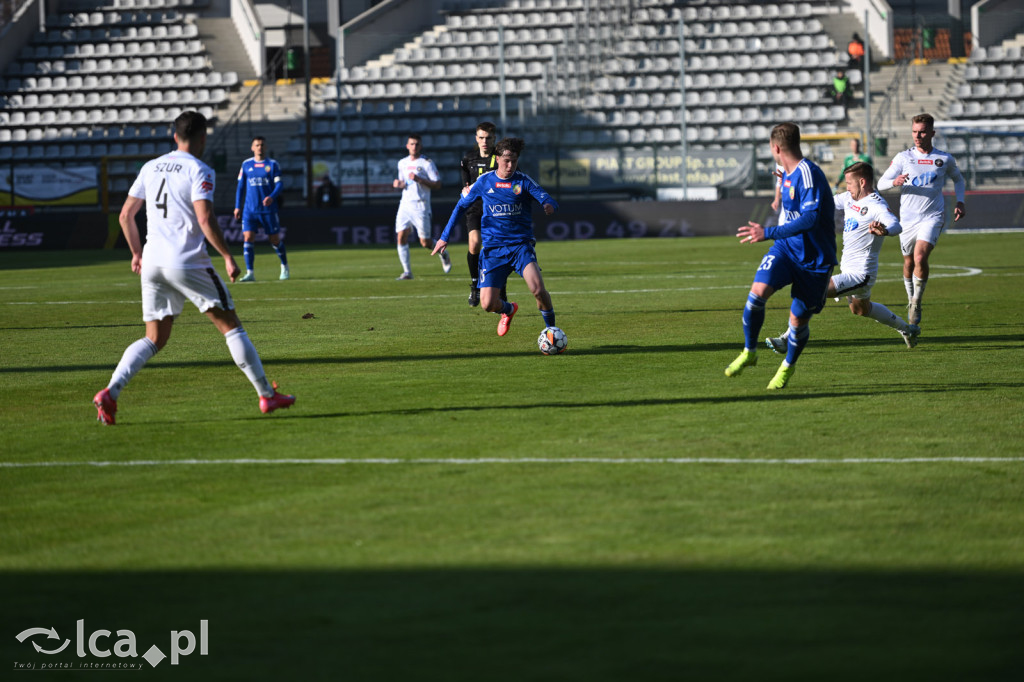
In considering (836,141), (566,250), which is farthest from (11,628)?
(836,141)

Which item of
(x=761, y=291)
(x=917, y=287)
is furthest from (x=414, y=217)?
(x=761, y=291)

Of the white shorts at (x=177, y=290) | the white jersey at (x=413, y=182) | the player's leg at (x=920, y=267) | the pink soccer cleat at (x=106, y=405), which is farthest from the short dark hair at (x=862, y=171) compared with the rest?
the white jersey at (x=413, y=182)

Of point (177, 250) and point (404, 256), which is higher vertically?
point (177, 250)

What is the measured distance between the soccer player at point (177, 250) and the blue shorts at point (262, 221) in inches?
577

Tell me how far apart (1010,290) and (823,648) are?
14.7m

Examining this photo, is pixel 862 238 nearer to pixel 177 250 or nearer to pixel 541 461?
pixel 541 461

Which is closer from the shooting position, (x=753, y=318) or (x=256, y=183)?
(x=753, y=318)

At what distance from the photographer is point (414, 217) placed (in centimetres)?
2197

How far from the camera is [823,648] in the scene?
13.4 feet

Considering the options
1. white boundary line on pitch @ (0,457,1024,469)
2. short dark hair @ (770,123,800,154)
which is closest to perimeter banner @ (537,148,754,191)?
short dark hair @ (770,123,800,154)

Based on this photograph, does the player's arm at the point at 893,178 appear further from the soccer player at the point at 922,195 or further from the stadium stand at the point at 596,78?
the stadium stand at the point at 596,78

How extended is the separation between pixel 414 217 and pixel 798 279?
→ 43.2ft

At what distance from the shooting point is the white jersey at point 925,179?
14.1 meters

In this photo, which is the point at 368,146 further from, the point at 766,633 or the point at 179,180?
the point at 766,633
